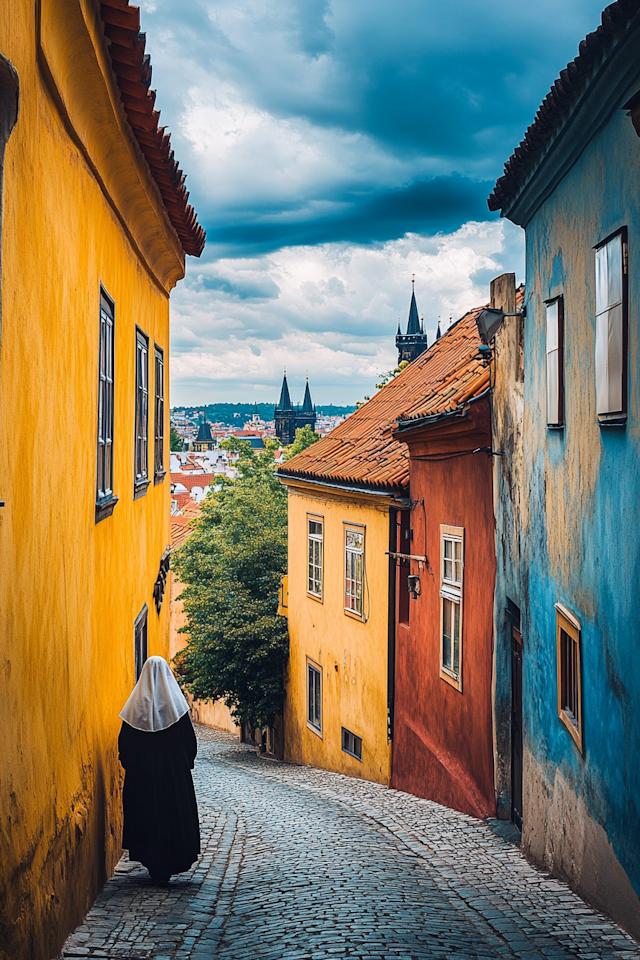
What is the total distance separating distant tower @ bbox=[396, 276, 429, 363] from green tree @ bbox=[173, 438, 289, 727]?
55757 mm

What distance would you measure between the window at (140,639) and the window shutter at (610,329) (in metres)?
5.35

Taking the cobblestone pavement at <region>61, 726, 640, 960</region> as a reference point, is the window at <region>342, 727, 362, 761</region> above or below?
below

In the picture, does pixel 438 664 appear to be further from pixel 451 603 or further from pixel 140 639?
pixel 140 639

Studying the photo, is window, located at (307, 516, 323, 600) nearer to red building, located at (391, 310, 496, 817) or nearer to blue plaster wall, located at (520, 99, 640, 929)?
red building, located at (391, 310, 496, 817)

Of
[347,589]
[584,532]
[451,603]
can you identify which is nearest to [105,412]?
[584,532]

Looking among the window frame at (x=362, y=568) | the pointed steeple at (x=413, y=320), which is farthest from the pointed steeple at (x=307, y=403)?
the window frame at (x=362, y=568)

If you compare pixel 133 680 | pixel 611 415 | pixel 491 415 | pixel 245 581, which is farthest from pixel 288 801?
pixel 245 581

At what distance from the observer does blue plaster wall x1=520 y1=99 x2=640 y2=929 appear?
5488mm

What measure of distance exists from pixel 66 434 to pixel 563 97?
12.6ft

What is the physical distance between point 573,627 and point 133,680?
14.1 ft

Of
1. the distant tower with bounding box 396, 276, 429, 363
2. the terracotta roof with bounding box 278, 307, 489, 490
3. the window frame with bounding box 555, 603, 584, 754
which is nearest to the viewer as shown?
the window frame with bounding box 555, 603, 584, 754

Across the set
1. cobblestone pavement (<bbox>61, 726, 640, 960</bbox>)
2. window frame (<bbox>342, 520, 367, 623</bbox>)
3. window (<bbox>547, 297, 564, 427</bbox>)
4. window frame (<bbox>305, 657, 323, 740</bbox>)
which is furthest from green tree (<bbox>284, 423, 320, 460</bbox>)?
window (<bbox>547, 297, 564, 427</bbox>)

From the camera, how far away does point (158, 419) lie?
498 inches

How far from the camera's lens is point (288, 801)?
1277cm
